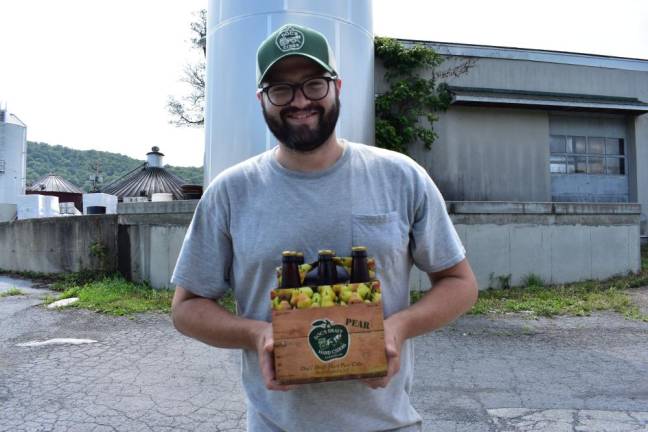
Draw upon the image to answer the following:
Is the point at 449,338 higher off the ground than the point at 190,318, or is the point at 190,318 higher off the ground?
the point at 190,318

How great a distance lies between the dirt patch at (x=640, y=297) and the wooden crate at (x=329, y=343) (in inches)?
292

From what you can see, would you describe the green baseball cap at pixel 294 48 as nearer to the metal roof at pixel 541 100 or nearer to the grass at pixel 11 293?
the grass at pixel 11 293

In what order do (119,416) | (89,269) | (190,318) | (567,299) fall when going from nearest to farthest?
(190,318)
(119,416)
(567,299)
(89,269)

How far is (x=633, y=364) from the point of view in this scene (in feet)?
15.7

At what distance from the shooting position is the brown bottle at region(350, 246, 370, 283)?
53.9 inches

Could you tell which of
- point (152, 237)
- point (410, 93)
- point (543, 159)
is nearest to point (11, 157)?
point (152, 237)

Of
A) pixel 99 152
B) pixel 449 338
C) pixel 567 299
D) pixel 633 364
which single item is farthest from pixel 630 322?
pixel 99 152

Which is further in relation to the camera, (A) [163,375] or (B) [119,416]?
(A) [163,375]

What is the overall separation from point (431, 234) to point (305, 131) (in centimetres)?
53

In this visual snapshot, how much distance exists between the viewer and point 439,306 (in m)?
1.54

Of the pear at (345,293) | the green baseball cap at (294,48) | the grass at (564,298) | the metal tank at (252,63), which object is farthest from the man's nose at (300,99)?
the grass at (564,298)

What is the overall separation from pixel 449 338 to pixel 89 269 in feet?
24.8

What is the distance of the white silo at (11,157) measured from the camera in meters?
38.2

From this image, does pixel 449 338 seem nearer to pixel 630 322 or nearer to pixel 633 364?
pixel 633 364
